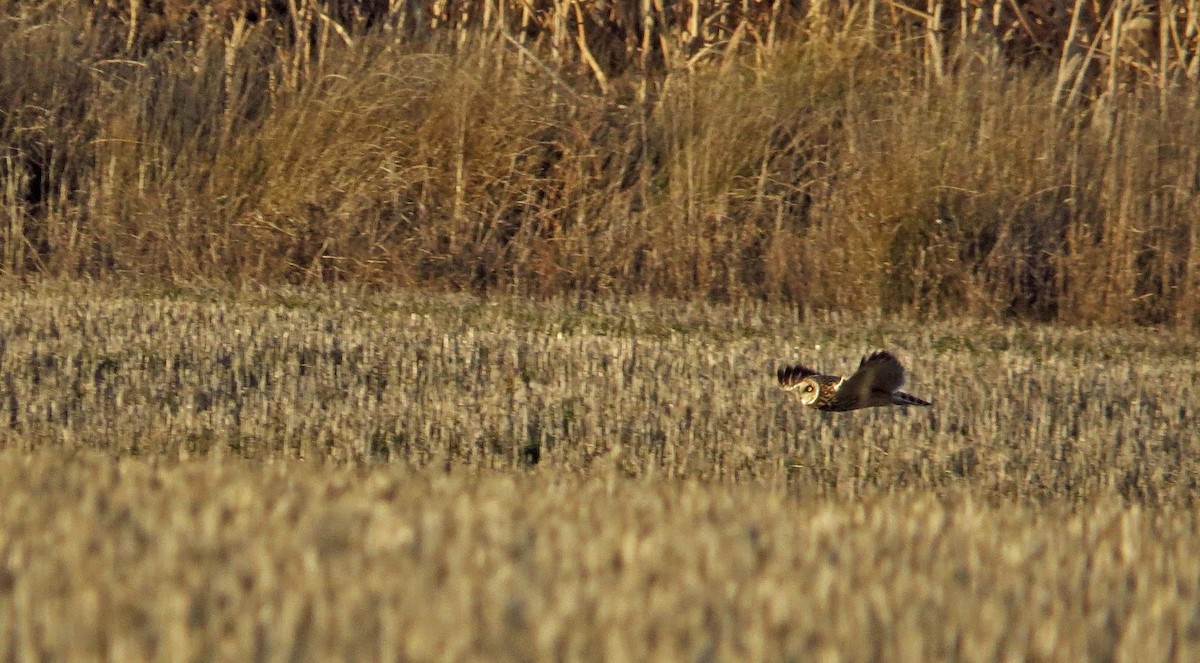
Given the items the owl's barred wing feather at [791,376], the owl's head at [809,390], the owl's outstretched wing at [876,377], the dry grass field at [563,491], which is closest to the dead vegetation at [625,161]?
the dry grass field at [563,491]

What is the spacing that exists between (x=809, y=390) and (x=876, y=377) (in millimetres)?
336

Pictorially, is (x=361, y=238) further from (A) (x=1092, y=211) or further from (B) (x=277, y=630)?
(B) (x=277, y=630)

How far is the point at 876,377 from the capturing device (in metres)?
5.68

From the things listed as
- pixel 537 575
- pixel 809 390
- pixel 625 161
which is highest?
pixel 625 161

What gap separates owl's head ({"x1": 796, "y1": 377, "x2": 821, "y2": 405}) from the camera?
591cm

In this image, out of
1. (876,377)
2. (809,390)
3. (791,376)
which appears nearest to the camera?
(876,377)

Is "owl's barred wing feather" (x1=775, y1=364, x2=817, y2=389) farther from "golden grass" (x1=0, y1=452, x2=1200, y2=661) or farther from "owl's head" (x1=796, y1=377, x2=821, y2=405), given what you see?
"golden grass" (x1=0, y1=452, x2=1200, y2=661)

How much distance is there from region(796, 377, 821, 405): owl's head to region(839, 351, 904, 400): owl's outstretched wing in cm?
15

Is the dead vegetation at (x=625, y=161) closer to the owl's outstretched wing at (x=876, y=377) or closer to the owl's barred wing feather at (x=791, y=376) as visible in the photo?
the owl's barred wing feather at (x=791, y=376)

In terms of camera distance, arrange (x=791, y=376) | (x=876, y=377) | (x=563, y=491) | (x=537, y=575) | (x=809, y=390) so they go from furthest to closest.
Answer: (x=791, y=376)
(x=809, y=390)
(x=876, y=377)
(x=563, y=491)
(x=537, y=575)

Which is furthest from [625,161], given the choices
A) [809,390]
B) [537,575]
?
[537,575]

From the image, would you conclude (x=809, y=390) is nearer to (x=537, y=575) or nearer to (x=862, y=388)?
(x=862, y=388)

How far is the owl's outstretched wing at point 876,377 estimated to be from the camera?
18.6ft

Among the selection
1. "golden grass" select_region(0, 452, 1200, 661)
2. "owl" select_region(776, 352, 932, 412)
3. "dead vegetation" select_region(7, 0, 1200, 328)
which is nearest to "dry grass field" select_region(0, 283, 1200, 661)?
"golden grass" select_region(0, 452, 1200, 661)
